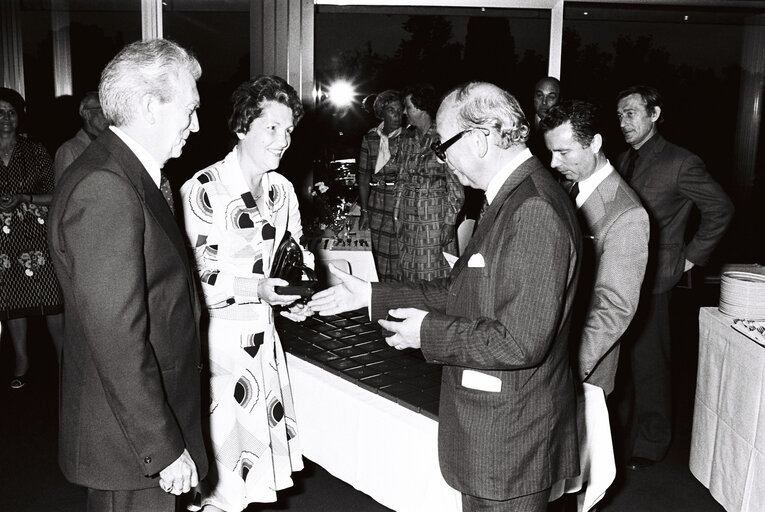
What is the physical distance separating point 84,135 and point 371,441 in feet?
8.68

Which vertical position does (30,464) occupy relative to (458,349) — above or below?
below

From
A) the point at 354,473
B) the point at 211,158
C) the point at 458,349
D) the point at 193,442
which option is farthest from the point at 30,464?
the point at 211,158

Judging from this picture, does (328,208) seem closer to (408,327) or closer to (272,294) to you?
(272,294)

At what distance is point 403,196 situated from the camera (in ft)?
13.5

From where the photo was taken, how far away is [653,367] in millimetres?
3246

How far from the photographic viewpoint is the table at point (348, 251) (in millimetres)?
4312

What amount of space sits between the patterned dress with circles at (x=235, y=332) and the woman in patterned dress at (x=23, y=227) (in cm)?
224

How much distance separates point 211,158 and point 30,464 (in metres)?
3.09

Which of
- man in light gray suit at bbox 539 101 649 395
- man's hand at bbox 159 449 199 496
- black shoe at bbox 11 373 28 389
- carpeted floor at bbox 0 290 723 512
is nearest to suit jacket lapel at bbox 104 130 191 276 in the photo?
man's hand at bbox 159 449 199 496

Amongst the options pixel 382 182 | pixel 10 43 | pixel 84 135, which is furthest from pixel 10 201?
pixel 10 43

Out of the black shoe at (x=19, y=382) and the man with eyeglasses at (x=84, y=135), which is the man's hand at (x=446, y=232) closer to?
the man with eyeglasses at (x=84, y=135)

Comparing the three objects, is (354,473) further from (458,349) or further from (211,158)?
(211,158)

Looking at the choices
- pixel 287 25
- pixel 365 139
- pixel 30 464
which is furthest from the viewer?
pixel 287 25

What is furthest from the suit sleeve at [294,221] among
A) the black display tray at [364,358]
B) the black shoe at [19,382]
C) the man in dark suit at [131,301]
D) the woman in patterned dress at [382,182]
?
the black shoe at [19,382]
